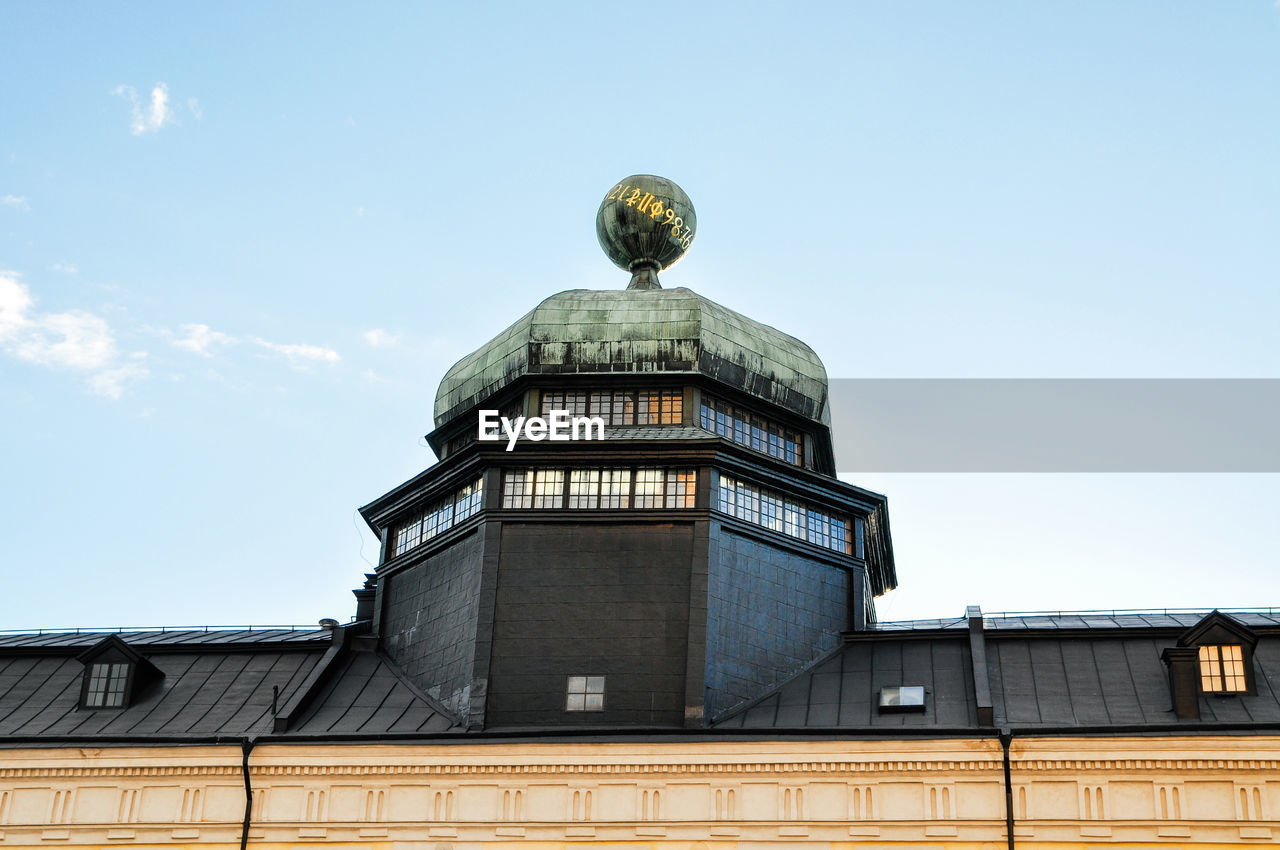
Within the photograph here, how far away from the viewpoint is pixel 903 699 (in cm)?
4362

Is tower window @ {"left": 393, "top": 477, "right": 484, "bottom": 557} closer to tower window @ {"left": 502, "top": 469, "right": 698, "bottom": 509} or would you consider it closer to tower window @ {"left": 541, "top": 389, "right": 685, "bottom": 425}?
tower window @ {"left": 502, "top": 469, "right": 698, "bottom": 509}

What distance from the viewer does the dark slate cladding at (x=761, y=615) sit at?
45.1 metres

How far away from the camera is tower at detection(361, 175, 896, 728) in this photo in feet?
148

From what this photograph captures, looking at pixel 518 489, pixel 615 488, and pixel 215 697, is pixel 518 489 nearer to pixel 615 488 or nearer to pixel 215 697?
pixel 615 488

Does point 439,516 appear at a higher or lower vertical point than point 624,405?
lower

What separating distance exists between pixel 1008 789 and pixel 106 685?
24896 millimetres

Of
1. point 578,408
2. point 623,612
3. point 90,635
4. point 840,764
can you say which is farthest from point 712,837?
point 90,635

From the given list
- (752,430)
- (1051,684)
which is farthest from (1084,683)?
(752,430)

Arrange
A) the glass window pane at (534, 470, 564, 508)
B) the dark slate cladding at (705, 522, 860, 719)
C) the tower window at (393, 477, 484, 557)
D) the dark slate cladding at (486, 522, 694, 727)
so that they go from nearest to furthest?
the dark slate cladding at (486, 522, 694, 727), the dark slate cladding at (705, 522, 860, 719), the glass window pane at (534, 470, 564, 508), the tower window at (393, 477, 484, 557)

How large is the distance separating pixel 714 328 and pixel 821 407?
4387 mm

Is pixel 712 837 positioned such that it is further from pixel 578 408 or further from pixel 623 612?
pixel 578 408

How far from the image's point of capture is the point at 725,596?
45.8m

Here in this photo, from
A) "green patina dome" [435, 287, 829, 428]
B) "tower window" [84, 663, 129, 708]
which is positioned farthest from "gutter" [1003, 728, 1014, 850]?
"tower window" [84, 663, 129, 708]

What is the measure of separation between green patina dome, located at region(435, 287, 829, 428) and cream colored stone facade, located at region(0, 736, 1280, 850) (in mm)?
12309
